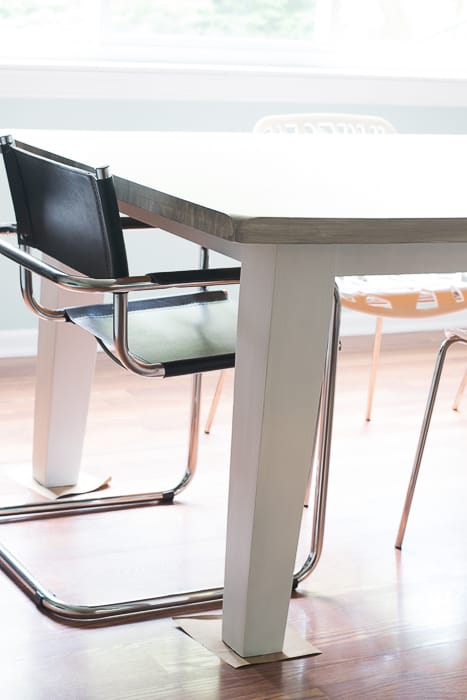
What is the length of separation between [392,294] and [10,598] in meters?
1.05

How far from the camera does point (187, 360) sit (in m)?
1.62

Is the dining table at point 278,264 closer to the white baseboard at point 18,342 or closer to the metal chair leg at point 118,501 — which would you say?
the metal chair leg at point 118,501

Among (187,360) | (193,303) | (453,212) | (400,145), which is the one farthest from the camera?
(400,145)

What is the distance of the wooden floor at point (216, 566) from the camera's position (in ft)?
4.91

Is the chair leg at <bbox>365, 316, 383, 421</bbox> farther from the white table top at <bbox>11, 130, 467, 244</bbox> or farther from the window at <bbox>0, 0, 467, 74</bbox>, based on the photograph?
the window at <bbox>0, 0, 467, 74</bbox>

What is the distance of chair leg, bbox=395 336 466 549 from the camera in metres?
1.89

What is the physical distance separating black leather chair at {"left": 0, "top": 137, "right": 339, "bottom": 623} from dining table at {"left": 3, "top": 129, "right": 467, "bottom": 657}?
0.08 meters

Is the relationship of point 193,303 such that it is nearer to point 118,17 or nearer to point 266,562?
point 266,562

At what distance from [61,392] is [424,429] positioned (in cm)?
70

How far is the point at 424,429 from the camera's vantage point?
6.33 feet

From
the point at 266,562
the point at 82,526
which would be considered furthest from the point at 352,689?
the point at 82,526

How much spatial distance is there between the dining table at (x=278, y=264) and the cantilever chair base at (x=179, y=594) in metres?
0.15

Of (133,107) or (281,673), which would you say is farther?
(133,107)

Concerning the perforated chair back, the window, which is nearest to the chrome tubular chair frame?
the perforated chair back
